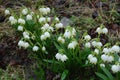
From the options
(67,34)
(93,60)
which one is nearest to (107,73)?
→ (93,60)

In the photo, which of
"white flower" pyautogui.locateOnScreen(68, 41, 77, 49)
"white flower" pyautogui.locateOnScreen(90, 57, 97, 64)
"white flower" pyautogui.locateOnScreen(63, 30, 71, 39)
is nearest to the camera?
"white flower" pyautogui.locateOnScreen(90, 57, 97, 64)

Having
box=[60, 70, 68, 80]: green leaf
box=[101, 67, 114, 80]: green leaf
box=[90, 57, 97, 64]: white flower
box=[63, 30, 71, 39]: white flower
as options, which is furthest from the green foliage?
box=[63, 30, 71, 39]: white flower

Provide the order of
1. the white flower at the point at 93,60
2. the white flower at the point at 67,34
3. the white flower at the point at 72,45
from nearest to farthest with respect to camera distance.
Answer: the white flower at the point at 93,60, the white flower at the point at 72,45, the white flower at the point at 67,34

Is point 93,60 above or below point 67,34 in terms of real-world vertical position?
below

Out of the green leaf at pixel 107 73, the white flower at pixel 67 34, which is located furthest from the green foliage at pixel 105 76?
the white flower at pixel 67 34

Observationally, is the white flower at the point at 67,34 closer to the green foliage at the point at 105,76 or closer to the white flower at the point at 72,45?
the white flower at the point at 72,45

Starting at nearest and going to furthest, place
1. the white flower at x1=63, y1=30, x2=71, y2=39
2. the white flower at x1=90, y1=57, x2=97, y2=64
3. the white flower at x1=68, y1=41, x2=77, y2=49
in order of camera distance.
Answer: the white flower at x1=90, y1=57, x2=97, y2=64 < the white flower at x1=68, y1=41, x2=77, y2=49 < the white flower at x1=63, y1=30, x2=71, y2=39

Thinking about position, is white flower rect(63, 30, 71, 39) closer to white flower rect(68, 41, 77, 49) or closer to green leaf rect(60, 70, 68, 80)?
white flower rect(68, 41, 77, 49)

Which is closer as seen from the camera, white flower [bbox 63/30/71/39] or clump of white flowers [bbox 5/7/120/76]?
clump of white flowers [bbox 5/7/120/76]

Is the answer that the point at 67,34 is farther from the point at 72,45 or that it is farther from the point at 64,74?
the point at 64,74

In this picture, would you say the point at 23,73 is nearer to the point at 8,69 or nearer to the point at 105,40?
the point at 8,69

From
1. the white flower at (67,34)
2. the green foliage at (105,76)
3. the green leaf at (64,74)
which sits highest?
the white flower at (67,34)
